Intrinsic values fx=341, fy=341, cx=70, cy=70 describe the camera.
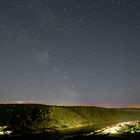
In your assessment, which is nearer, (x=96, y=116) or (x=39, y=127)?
(x=39, y=127)

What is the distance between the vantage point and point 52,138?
2995 inches

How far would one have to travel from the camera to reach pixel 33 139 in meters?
76.1

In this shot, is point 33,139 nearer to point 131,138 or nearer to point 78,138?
point 78,138

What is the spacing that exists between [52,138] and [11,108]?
44.1m

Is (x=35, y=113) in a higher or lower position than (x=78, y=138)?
higher

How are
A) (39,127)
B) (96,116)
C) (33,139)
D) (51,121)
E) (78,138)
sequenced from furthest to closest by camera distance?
(96,116) → (51,121) → (39,127) → (33,139) → (78,138)

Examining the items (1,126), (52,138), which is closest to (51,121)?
(1,126)

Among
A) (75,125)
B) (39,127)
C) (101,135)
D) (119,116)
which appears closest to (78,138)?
(101,135)

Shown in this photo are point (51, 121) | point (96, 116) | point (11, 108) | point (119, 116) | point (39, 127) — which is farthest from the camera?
point (119, 116)

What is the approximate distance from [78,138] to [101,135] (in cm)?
637

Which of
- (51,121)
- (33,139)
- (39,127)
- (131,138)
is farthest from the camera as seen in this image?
(51,121)

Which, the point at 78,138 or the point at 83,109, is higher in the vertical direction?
the point at 83,109

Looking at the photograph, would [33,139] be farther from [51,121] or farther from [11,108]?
[11,108]

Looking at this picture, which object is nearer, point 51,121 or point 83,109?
point 51,121
